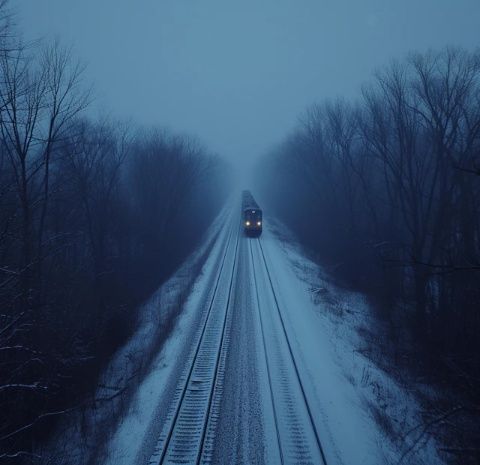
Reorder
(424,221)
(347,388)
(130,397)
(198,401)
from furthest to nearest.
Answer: (424,221), (347,388), (130,397), (198,401)

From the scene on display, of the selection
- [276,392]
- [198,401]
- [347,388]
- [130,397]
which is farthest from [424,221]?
[130,397]

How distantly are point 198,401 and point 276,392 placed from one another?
2223mm

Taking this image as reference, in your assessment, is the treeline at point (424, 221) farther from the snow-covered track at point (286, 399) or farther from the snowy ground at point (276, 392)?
the snow-covered track at point (286, 399)

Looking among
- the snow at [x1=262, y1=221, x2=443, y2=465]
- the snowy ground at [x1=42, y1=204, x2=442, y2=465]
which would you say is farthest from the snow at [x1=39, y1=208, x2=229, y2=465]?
the snow at [x1=262, y1=221, x2=443, y2=465]

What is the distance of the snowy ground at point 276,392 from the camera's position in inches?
298

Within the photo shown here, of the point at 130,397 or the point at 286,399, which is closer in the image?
the point at 286,399

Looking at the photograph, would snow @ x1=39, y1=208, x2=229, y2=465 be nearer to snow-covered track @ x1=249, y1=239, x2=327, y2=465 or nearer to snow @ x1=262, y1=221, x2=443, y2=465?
snow-covered track @ x1=249, y1=239, x2=327, y2=465

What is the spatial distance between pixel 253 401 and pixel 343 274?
641 inches

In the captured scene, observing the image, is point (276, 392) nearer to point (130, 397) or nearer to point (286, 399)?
point (286, 399)

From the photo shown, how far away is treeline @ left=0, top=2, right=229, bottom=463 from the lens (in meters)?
8.27

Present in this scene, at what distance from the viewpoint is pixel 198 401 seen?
9.26 metres

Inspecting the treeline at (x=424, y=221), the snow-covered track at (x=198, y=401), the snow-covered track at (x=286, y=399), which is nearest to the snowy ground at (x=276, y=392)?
the snow-covered track at (x=286, y=399)

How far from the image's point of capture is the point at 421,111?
15.9 metres

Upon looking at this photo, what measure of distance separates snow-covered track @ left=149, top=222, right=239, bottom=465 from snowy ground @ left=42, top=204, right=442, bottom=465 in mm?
176
